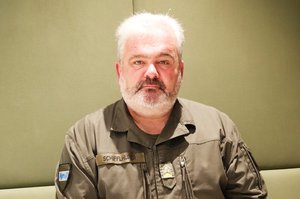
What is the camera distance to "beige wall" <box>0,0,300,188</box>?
1.73 m

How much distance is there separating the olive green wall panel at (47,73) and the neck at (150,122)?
0.31 metres

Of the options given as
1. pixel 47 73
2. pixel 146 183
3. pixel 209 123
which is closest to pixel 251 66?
pixel 209 123

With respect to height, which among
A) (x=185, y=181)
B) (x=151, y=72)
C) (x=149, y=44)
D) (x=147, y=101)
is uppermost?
(x=149, y=44)

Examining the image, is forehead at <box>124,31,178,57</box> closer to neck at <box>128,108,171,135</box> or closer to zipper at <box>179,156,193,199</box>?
neck at <box>128,108,171,135</box>

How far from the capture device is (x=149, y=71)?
4.84ft

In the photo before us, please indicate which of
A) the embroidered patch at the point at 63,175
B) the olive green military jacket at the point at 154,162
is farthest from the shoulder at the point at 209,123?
the embroidered patch at the point at 63,175

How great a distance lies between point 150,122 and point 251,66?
724 mm

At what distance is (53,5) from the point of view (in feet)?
5.75

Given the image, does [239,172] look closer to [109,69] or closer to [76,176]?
[76,176]

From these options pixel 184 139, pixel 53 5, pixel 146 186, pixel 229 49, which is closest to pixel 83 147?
pixel 146 186

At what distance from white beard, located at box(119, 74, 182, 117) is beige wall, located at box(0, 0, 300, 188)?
1.04 ft

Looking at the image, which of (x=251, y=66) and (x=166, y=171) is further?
(x=251, y=66)

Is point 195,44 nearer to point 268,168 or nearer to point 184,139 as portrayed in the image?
point 184,139

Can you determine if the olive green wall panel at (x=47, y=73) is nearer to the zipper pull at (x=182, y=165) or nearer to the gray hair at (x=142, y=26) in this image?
the gray hair at (x=142, y=26)
